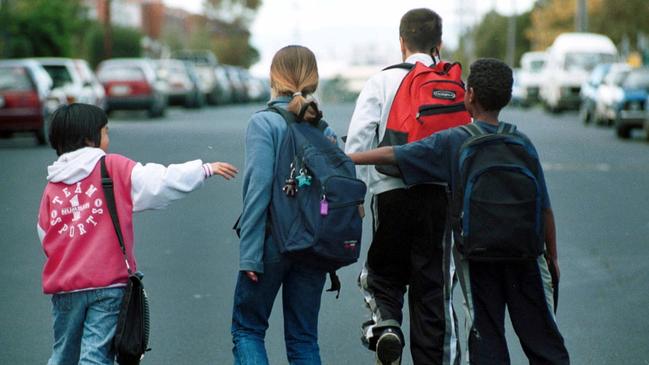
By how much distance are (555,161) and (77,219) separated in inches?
610

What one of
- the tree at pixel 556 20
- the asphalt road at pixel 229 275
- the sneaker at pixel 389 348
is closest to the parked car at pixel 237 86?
the tree at pixel 556 20

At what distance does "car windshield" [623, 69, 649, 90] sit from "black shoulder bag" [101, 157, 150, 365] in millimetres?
23275

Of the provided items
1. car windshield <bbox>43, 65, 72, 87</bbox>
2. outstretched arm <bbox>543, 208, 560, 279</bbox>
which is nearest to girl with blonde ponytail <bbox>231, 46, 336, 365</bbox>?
outstretched arm <bbox>543, 208, 560, 279</bbox>

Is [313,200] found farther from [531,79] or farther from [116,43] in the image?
[116,43]

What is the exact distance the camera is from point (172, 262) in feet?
32.1

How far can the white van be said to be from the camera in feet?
131

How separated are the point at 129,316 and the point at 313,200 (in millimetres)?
801

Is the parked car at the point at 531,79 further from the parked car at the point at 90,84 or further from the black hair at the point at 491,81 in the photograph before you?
the black hair at the point at 491,81

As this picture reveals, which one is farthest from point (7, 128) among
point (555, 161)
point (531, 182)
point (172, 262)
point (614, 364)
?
point (531, 182)

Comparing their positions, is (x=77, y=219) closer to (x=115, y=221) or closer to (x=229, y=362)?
(x=115, y=221)

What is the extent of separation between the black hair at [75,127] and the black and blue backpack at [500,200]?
137cm

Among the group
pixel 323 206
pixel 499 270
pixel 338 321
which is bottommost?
pixel 338 321

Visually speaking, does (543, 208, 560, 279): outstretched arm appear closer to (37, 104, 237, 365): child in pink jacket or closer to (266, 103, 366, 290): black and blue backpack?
(266, 103, 366, 290): black and blue backpack

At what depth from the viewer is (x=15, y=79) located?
75.6 ft
